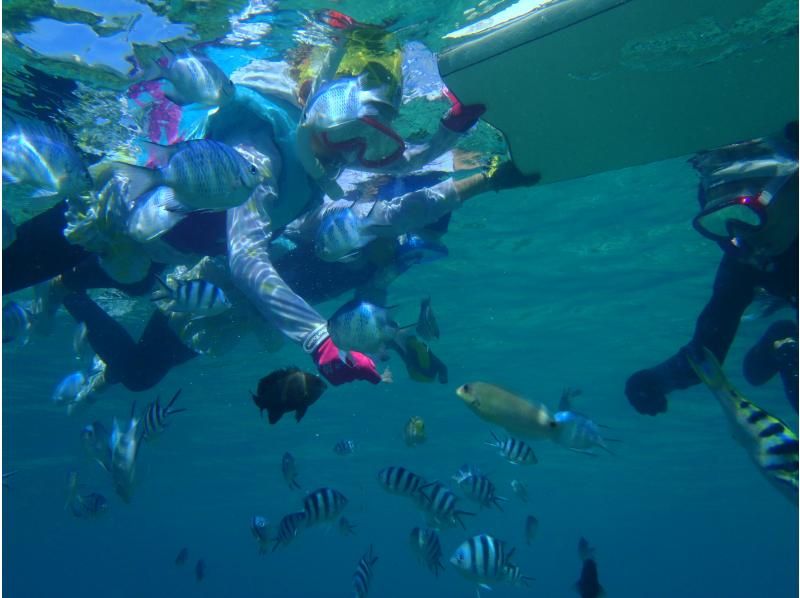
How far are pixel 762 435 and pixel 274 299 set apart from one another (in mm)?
4574

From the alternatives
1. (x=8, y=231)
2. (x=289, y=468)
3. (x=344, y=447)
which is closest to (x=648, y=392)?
(x=344, y=447)

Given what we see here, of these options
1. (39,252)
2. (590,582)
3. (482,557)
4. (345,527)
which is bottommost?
(345,527)

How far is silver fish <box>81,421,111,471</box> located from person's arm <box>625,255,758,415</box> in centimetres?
664

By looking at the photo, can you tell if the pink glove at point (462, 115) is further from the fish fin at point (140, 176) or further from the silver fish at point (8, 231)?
the silver fish at point (8, 231)

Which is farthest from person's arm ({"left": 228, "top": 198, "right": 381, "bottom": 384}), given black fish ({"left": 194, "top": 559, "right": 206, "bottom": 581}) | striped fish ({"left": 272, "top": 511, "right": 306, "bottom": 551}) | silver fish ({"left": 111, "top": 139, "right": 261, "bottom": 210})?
black fish ({"left": 194, "top": 559, "right": 206, "bottom": 581})

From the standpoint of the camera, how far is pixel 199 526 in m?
83.5

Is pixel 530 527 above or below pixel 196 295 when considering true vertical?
below

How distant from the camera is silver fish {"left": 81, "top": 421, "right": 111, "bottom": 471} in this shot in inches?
267

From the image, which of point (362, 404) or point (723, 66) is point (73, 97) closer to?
point (723, 66)

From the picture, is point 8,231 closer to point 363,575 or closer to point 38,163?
point 38,163

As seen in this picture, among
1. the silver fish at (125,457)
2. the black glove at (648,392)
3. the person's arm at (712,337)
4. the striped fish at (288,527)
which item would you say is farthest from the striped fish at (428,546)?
the silver fish at (125,457)

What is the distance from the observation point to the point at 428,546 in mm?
8438

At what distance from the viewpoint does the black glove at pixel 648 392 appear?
19.5 ft

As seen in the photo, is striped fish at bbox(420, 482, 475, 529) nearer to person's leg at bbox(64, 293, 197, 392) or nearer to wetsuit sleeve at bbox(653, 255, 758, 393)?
wetsuit sleeve at bbox(653, 255, 758, 393)
